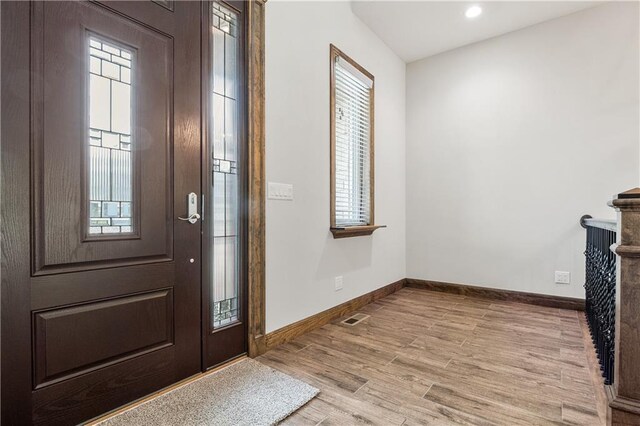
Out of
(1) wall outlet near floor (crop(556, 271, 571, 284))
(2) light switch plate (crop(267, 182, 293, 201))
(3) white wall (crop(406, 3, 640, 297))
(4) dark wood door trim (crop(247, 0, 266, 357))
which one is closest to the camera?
(4) dark wood door trim (crop(247, 0, 266, 357))

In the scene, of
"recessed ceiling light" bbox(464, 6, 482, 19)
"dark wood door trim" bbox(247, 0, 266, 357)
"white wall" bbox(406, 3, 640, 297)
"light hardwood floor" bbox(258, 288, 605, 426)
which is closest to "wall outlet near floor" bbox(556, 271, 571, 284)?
"white wall" bbox(406, 3, 640, 297)

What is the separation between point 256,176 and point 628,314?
199 cm

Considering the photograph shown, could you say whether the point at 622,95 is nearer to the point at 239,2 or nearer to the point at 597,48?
→ the point at 597,48

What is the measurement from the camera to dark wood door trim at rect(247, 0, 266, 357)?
2.19m

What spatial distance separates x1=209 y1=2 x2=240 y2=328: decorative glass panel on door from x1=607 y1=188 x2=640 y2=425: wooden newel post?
6.33 ft

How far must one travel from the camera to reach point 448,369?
2.03 metres

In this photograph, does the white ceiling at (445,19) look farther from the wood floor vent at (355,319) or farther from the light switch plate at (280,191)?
the wood floor vent at (355,319)

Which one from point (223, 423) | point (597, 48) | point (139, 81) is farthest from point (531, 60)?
point (223, 423)

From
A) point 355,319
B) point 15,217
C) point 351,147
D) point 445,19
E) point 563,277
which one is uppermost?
point 445,19

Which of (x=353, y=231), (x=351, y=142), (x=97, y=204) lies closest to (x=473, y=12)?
(x=351, y=142)

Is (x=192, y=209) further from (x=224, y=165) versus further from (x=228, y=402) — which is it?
(x=228, y=402)

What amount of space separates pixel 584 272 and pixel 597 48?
2164 millimetres

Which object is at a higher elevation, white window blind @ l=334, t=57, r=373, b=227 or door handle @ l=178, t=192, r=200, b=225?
white window blind @ l=334, t=57, r=373, b=227

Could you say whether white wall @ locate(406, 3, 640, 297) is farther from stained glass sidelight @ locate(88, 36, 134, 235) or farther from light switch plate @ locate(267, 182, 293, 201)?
stained glass sidelight @ locate(88, 36, 134, 235)
